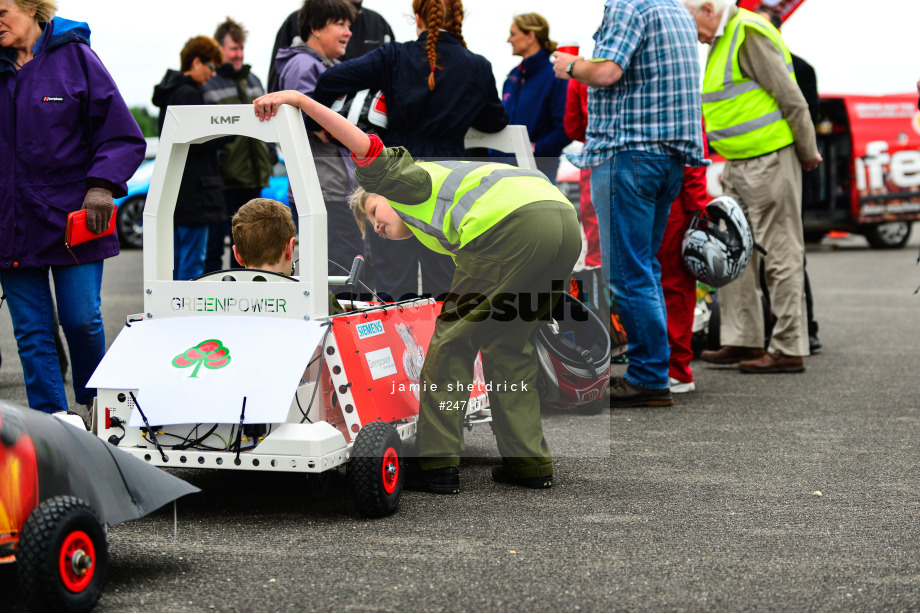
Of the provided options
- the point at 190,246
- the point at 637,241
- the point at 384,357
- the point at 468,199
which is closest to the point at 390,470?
the point at 384,357

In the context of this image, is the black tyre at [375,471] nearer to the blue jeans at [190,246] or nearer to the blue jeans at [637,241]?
the blue jeans at [637,241]

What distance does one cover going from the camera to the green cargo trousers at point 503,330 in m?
3.66

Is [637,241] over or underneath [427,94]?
underneath

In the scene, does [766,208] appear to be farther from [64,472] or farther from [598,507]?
[64,472]

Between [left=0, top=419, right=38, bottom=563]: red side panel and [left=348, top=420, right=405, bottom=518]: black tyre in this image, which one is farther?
[left=348, top=420, right=405, bottom=518]: black tyre

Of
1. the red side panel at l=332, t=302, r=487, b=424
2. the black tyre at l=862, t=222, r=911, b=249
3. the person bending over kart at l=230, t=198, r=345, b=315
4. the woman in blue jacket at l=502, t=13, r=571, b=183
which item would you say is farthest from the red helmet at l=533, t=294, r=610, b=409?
the black tyre at l=862, t=222, r=911, b=249

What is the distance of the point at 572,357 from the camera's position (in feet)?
16.7

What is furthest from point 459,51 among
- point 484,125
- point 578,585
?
point 578,585

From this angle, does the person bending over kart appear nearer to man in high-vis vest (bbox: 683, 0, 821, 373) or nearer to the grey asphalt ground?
the grey asphalt ground

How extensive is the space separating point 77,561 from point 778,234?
5.10 meters

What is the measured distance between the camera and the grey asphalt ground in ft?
8.91

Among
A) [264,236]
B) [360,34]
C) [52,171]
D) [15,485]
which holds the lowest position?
[15,485]

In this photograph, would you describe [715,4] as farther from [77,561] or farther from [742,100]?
[77,561]

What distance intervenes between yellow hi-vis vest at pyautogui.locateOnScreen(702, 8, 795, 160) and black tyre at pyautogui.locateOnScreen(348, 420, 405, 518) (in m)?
3.93
